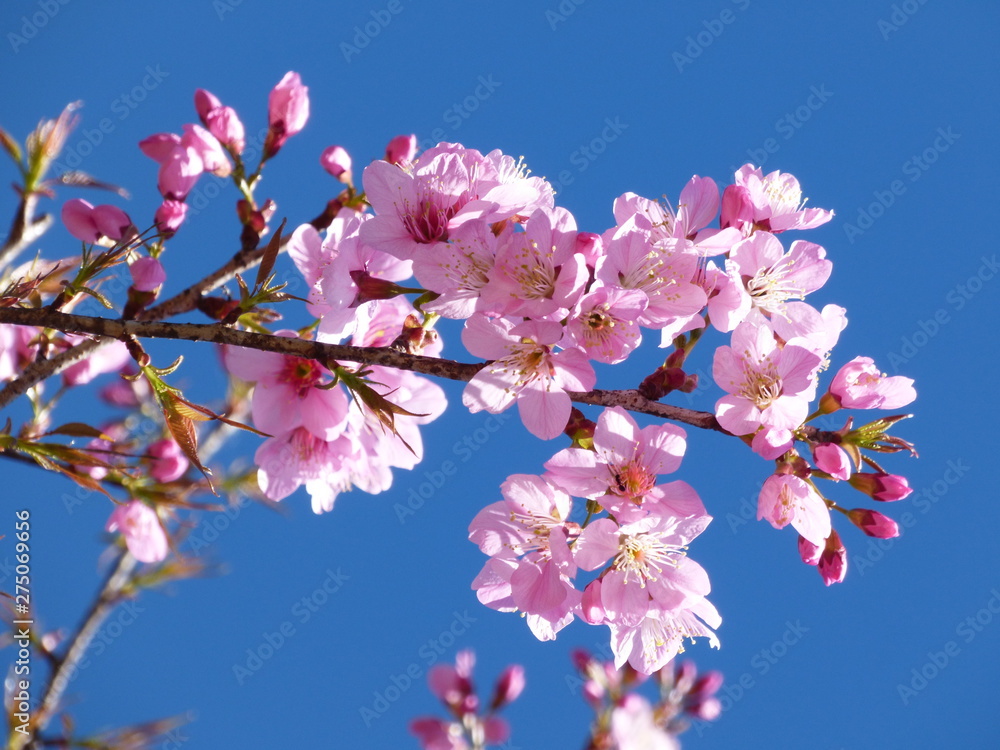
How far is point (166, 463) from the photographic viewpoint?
83.2 inches

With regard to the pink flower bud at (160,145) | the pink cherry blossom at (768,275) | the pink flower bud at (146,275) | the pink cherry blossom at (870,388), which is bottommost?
the pink cherry blossom at (870,388)

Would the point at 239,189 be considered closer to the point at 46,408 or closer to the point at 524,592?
the point at 46,408

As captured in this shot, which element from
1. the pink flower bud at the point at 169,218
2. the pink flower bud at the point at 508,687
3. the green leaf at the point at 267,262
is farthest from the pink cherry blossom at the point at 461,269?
the pink flower bud at the point at 508,687

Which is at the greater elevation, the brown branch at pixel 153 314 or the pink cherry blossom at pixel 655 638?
the brown branch at pixel 153 314

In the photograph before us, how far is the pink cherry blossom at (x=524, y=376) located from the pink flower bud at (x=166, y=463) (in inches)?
47.6

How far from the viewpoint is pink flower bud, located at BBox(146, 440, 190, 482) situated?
6.90 ft

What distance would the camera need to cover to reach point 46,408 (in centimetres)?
191

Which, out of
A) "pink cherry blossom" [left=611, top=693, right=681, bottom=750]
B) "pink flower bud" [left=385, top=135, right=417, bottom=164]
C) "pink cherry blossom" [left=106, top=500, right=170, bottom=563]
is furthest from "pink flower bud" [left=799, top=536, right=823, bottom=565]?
"pink cherry blossom" [left=106, top=500, right=170, bottom=563]

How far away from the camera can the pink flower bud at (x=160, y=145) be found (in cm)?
172

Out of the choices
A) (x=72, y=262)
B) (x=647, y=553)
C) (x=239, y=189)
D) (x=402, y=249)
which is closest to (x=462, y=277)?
(x=402, y=249)

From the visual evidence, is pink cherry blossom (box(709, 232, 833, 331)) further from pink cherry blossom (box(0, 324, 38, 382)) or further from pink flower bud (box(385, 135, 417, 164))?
pink cherry blossom (box(0, 324, 38, 382))

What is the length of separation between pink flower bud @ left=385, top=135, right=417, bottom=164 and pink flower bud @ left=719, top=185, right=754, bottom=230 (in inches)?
29.2

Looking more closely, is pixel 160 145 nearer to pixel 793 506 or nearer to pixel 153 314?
pixel 153 314

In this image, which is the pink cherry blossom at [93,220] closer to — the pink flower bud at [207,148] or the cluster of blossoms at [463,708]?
the pink flower bud at [207,148]
